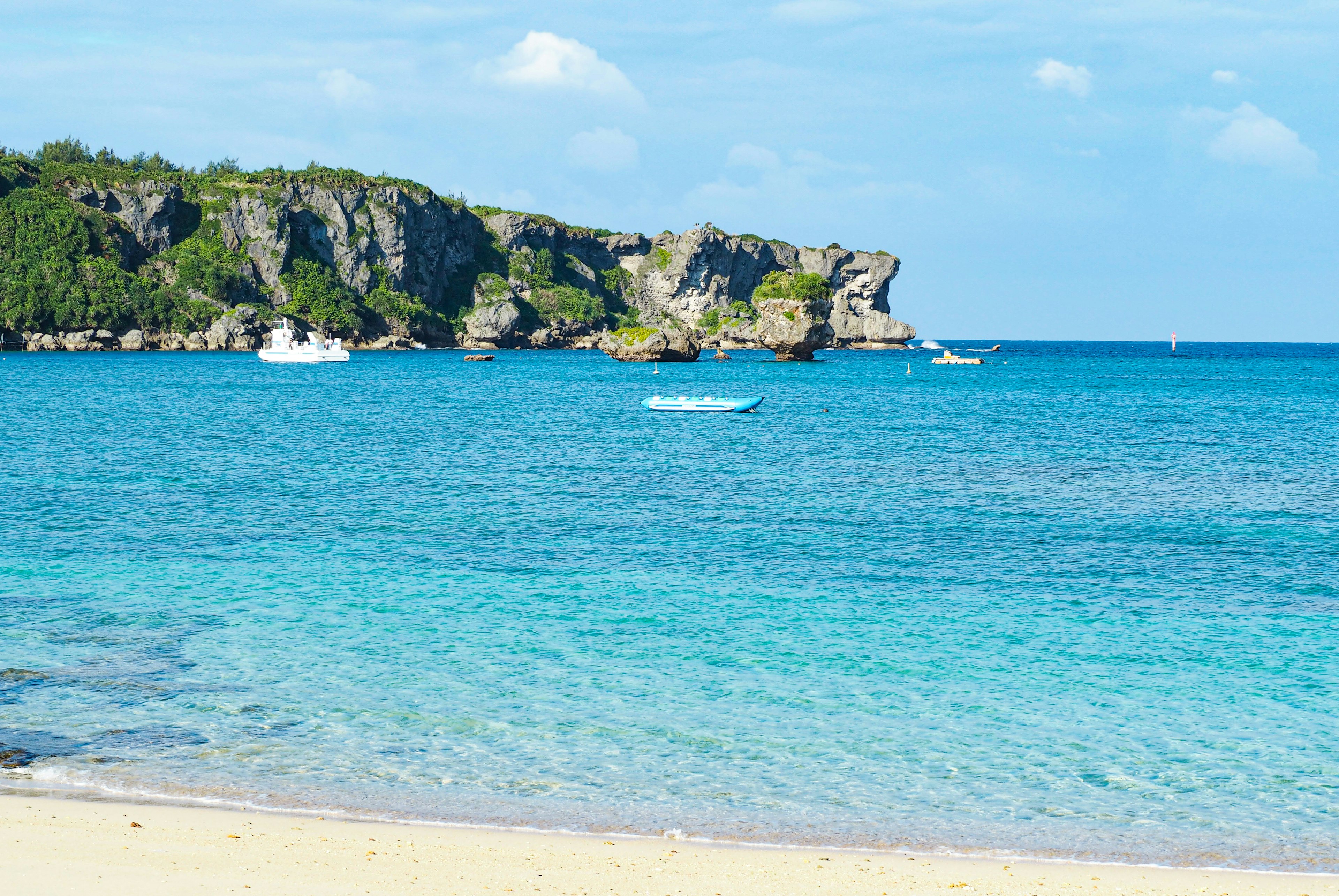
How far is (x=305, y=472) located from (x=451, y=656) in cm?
2614

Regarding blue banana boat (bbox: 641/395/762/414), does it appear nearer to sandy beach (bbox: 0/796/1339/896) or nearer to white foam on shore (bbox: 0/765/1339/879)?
white foam on shore (bbox: 0/765/1339/879)

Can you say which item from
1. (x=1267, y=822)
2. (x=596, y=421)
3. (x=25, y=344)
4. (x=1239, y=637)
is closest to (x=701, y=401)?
(x=596, y=421)

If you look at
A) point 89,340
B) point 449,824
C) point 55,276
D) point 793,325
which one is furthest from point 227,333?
point 449,824

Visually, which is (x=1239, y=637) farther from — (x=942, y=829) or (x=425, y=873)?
(x=425, y=873)

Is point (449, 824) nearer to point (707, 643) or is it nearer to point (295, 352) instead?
point (707, 643)

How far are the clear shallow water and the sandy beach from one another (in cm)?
53

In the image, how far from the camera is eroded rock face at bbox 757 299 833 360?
155875 millimetres

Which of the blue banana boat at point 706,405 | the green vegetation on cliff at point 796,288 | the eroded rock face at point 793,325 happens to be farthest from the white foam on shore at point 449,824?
the eroded rock face at point 793,325

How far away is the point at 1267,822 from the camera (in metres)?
10.9

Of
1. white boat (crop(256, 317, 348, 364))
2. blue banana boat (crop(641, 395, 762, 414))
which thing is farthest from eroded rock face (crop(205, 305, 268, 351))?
blue banana boat (crop(641, 395, 762, 414))

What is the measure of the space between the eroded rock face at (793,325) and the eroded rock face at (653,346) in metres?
10.8

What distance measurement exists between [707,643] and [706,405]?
55.0 metres

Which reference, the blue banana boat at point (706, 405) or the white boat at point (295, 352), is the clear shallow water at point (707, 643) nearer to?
the blue banana boat at point (706, 405)

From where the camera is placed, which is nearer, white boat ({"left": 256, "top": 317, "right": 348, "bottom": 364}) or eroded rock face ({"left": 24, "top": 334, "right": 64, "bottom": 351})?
white boat ({"left": 256, "top": 317, "right": 348, "bottom": 364})
